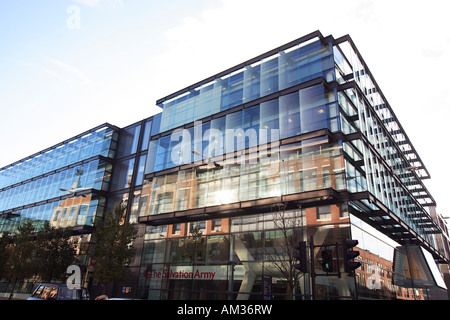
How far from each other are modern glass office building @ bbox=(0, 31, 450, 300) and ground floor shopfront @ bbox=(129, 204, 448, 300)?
0.09 meters

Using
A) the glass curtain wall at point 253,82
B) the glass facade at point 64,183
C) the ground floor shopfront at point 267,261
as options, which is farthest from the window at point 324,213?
the glass facade at point 64,183

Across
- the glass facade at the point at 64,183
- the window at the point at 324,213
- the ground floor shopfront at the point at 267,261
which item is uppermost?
the glass facade at the point at 64,183

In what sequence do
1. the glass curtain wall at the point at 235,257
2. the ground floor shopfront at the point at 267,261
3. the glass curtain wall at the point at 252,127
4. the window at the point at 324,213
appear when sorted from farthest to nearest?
the glass curtain wall at the point at 252,127
the window at the point at 324,213
the glass curtain wall at the point at 235,257
the ground floor shopfront at the point at 267,261

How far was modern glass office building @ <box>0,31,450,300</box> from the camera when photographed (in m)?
19.7

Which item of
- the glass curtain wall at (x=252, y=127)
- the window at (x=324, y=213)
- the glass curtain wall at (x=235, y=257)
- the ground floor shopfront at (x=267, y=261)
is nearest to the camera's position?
the ground floor shopfront at (x=267, y=261)

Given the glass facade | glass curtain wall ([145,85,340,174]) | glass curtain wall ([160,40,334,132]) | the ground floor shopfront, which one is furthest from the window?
the glass facade

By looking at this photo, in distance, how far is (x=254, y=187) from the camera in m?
22.6

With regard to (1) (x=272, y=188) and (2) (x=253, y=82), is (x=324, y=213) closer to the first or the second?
(1) (x=272, y=188)

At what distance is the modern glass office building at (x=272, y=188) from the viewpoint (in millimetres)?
19656

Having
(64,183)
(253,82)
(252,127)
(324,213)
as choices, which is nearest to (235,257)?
(324,213)

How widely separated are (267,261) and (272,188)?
15.7ft

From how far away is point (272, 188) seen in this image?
21.7m

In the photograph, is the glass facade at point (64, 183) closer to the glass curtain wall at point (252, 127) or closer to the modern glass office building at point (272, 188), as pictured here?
the modern glass office building at point (272, 188)

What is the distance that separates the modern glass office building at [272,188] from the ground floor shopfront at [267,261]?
3.4 inches
